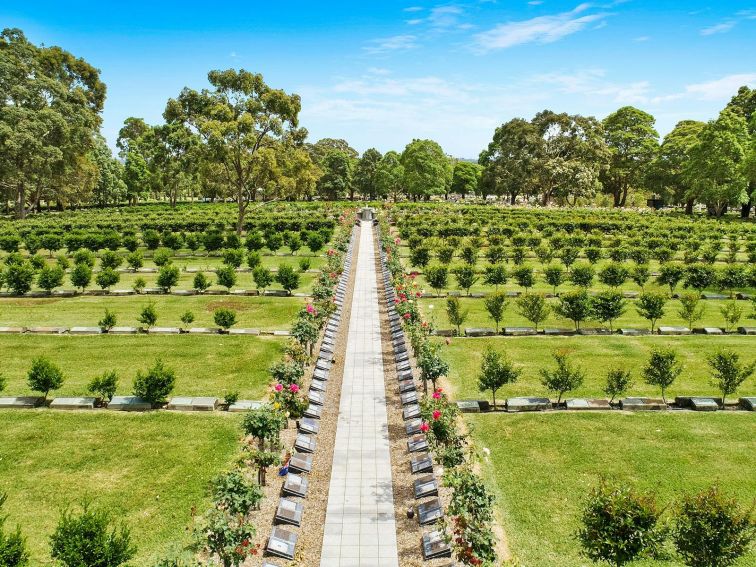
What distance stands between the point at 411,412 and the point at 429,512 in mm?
A: 4368

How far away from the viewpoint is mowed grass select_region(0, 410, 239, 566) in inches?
381

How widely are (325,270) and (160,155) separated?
2139 inches

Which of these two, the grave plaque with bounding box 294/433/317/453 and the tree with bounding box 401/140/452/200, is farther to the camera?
the tree with bounding box 401/140/452/200

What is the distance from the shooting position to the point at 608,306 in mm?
21094

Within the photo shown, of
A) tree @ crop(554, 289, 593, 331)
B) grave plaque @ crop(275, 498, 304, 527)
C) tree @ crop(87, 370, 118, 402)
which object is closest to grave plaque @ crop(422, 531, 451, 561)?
grave plaque @ crop(275, 498, 304, 527)

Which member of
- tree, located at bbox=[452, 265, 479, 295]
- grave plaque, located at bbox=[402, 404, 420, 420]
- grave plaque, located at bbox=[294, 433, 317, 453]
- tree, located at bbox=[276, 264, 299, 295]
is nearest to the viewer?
grave plaque, located at bbox=[294, 433, 317, 453]

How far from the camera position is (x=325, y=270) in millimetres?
28188

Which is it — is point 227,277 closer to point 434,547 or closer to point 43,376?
point 43,376

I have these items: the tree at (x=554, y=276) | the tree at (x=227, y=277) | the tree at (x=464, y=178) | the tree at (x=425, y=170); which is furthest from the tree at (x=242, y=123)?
the tree at (x=464, y=178)

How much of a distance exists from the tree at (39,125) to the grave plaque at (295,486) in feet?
178

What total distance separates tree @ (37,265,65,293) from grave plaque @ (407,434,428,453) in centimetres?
2287

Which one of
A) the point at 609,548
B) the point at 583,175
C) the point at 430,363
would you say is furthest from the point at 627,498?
the point at 583,175

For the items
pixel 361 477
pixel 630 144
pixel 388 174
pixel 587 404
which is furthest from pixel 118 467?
pixel 630 144

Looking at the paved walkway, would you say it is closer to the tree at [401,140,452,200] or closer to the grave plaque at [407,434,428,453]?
the grave plaque at [407,434,428,453]
